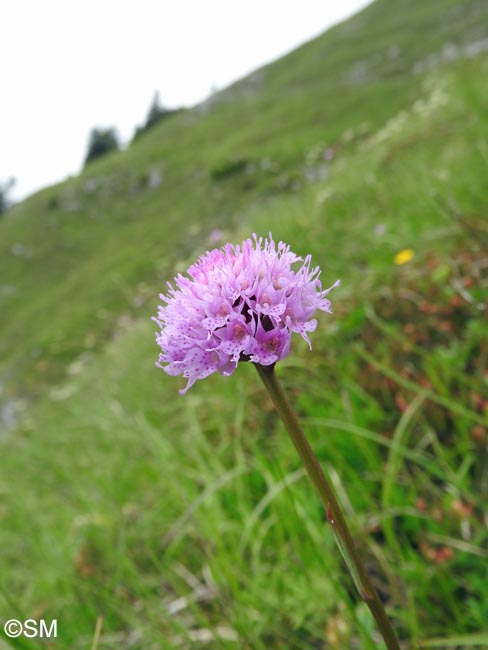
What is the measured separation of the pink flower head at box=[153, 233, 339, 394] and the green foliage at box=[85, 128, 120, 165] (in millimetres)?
54918

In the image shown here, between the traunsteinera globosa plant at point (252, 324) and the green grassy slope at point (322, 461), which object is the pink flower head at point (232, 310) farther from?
the green grassy slope at point (322, 461)

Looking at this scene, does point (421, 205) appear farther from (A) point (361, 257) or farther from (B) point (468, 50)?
(B) point (468, 50)

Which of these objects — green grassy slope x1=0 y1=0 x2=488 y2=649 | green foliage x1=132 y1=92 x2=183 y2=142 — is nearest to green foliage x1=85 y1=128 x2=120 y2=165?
green foliage x1=132 y1=92 x2=183 y2=142

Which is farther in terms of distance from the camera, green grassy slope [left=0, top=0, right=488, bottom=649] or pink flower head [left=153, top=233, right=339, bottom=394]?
green grassy slope [left=0, top=0, right=488, bottom=649]

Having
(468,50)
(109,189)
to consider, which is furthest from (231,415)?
(109,189)

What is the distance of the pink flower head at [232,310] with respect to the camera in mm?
803

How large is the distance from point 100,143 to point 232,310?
5601 cm

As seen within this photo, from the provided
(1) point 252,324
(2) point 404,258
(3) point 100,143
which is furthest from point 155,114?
(1) point 252,324

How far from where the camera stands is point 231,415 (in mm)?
2949

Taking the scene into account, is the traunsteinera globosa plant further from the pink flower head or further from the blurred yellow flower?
the blurred yellow flower

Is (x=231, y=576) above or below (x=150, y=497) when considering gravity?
above

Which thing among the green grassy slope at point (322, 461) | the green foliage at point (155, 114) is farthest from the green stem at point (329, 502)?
the green foliage at point (155, 114)

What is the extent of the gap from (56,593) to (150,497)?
58cm

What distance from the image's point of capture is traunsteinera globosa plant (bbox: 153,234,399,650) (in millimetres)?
745
